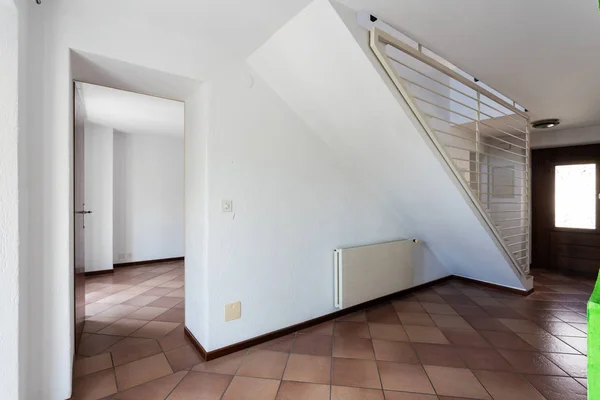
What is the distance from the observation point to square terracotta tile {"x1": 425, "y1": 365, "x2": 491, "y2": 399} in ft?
5.24

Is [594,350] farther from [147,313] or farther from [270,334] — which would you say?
[147,313]

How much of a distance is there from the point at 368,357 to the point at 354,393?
41 cm

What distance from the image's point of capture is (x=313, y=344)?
2.15m

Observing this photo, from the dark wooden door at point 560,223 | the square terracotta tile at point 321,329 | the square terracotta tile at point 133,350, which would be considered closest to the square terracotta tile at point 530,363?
the square terracotta tile at point 321,329

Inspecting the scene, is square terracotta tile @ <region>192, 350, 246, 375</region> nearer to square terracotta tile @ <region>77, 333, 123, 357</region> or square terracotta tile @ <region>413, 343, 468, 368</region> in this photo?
square terracotta tile @ <region>77, 333, 123, 357</region>

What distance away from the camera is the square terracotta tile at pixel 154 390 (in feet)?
5.19

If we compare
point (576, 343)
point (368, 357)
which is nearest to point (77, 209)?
point (368, 357)

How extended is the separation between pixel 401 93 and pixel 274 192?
115cm

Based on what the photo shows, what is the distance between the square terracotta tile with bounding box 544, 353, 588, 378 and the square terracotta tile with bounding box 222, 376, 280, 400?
1908 millimetres

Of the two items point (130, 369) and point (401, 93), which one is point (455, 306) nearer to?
point (401, 93)

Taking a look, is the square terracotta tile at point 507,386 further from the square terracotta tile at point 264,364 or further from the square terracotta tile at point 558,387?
the square terracotta tile at point 264,364

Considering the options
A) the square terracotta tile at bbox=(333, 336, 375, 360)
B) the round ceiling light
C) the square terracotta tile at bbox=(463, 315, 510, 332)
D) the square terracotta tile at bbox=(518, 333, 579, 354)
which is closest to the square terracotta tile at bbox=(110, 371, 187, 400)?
the square terracotta tile at bbox=(333, 336, 375, 360)
